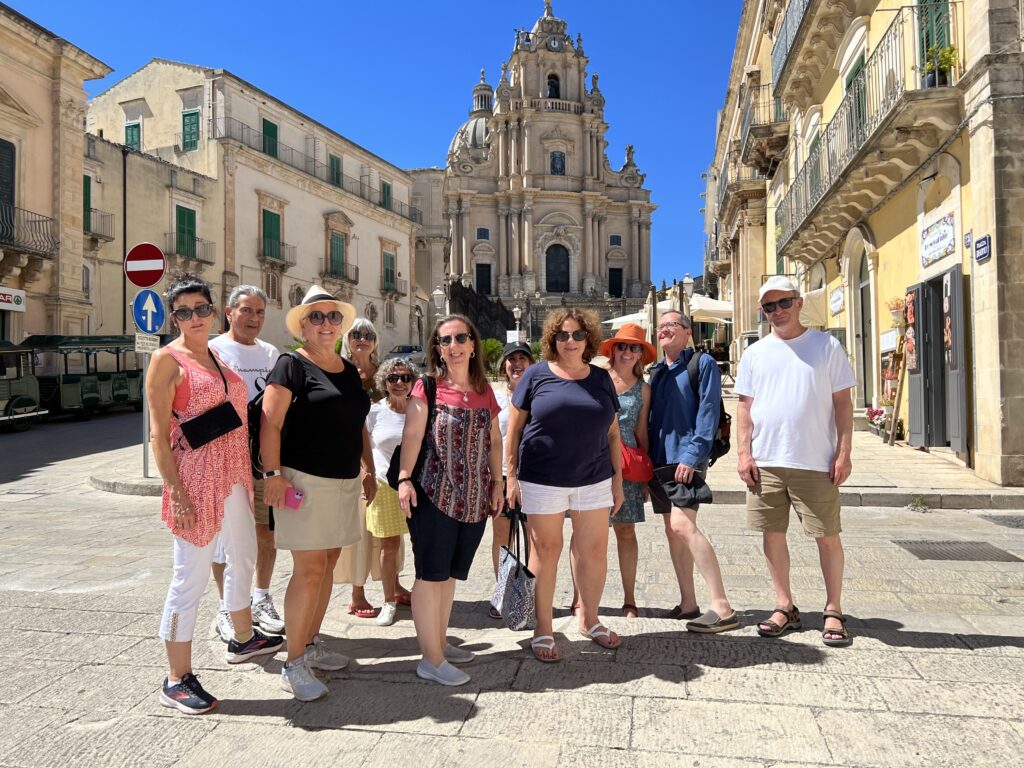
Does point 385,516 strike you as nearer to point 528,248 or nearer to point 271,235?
point 271,235

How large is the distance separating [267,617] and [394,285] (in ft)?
111

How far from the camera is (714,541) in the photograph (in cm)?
622

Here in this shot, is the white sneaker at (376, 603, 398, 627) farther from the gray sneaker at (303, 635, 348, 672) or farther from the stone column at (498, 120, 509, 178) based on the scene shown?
the stone column at (498, 120, 509, 178)

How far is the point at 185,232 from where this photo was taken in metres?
25.8

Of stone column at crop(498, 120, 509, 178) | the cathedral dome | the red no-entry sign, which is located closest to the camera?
the red no-entry sign

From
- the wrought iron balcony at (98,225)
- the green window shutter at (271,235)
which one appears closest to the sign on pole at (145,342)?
the wrought iron balcony at (98,225)

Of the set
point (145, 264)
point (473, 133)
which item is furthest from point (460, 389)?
point (473, 133)

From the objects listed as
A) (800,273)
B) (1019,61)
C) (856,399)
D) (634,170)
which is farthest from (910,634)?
(634,170)

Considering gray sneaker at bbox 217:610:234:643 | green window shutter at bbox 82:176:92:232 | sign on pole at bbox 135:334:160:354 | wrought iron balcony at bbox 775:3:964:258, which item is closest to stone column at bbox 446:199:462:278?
green window shutter at bbox 82:176:92:232

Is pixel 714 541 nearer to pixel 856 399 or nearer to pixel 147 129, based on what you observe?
pixel 856 399

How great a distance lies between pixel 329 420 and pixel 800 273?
16.5 m

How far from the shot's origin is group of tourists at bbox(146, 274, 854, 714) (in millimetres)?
3172

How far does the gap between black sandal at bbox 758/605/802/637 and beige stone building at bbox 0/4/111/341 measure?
775 inches

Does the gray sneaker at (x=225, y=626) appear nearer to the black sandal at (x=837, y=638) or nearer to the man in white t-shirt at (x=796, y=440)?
the man in white t-shirt at (x=796, y=440)
